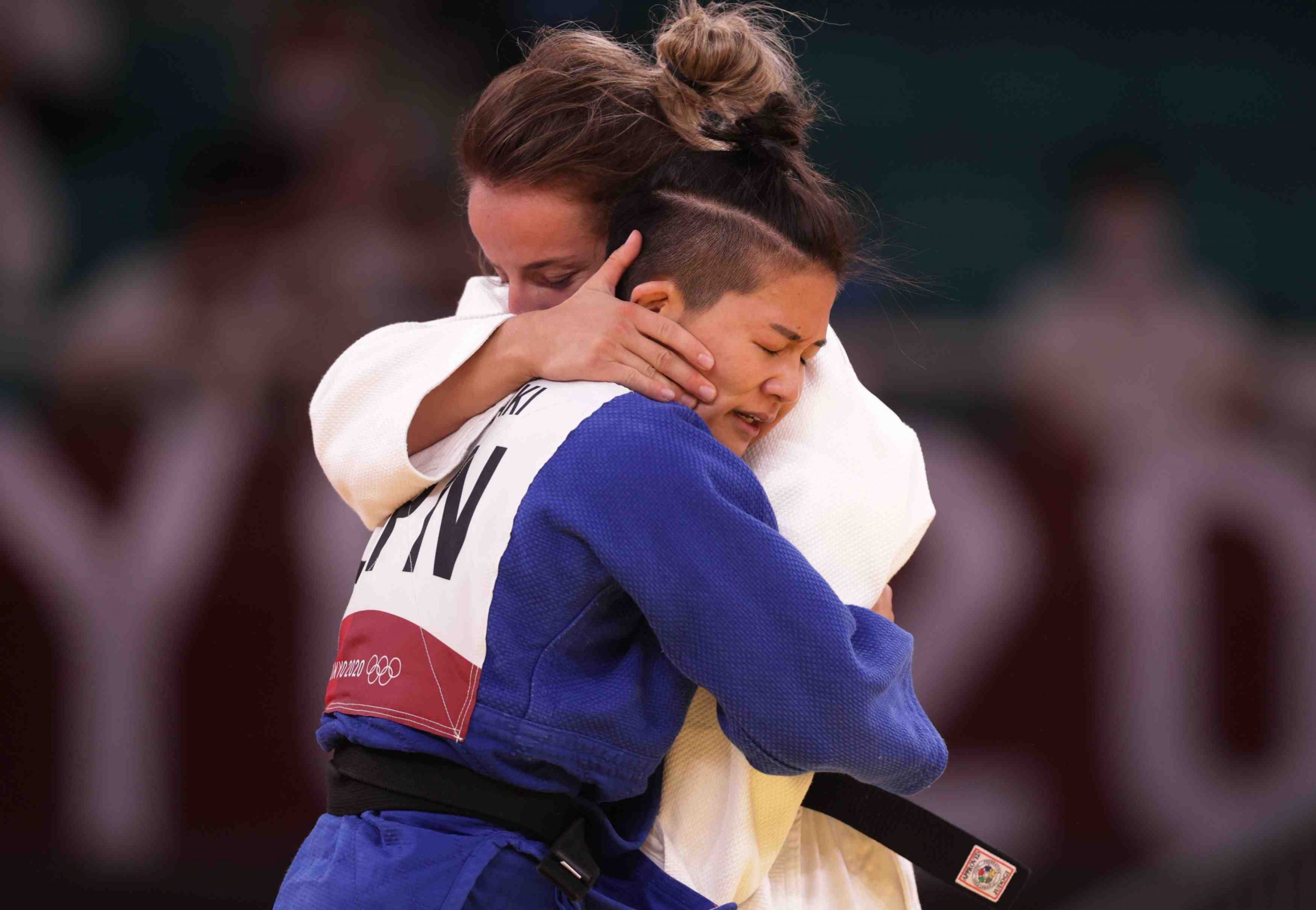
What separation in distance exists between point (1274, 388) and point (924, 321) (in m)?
1.04

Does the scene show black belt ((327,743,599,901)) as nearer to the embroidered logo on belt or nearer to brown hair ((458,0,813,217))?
the embroidered logo on belt

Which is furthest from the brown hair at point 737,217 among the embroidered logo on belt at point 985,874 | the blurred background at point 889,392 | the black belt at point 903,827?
the blurred background at point 889,392

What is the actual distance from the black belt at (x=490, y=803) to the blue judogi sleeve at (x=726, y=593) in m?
0.18

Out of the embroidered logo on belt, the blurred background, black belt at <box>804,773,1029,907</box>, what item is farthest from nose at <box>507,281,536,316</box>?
the blurred background

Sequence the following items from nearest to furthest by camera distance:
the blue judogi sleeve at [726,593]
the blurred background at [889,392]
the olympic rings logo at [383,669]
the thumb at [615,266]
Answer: the blue judogi sleeve at [726,593]
the olympic rings logo at [383,669]
the thumb at [615,266]
the blurred background at [889,392]

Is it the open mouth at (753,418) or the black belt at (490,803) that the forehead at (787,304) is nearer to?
the open mouth at (753,418)

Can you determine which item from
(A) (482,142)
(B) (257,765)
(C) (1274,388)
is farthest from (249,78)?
(C) (1274,388)

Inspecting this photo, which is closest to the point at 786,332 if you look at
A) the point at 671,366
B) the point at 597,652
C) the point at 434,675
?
the point at 671,366

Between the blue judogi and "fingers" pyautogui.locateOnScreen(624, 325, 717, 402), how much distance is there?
1.9 inches

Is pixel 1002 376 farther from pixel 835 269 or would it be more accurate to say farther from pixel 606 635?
pixel 606 635

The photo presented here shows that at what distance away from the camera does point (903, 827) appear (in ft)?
4.55

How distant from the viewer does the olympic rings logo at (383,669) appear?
1204 millimetres

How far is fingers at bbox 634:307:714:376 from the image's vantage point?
125 centimetres

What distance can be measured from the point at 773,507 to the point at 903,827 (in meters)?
0.39
